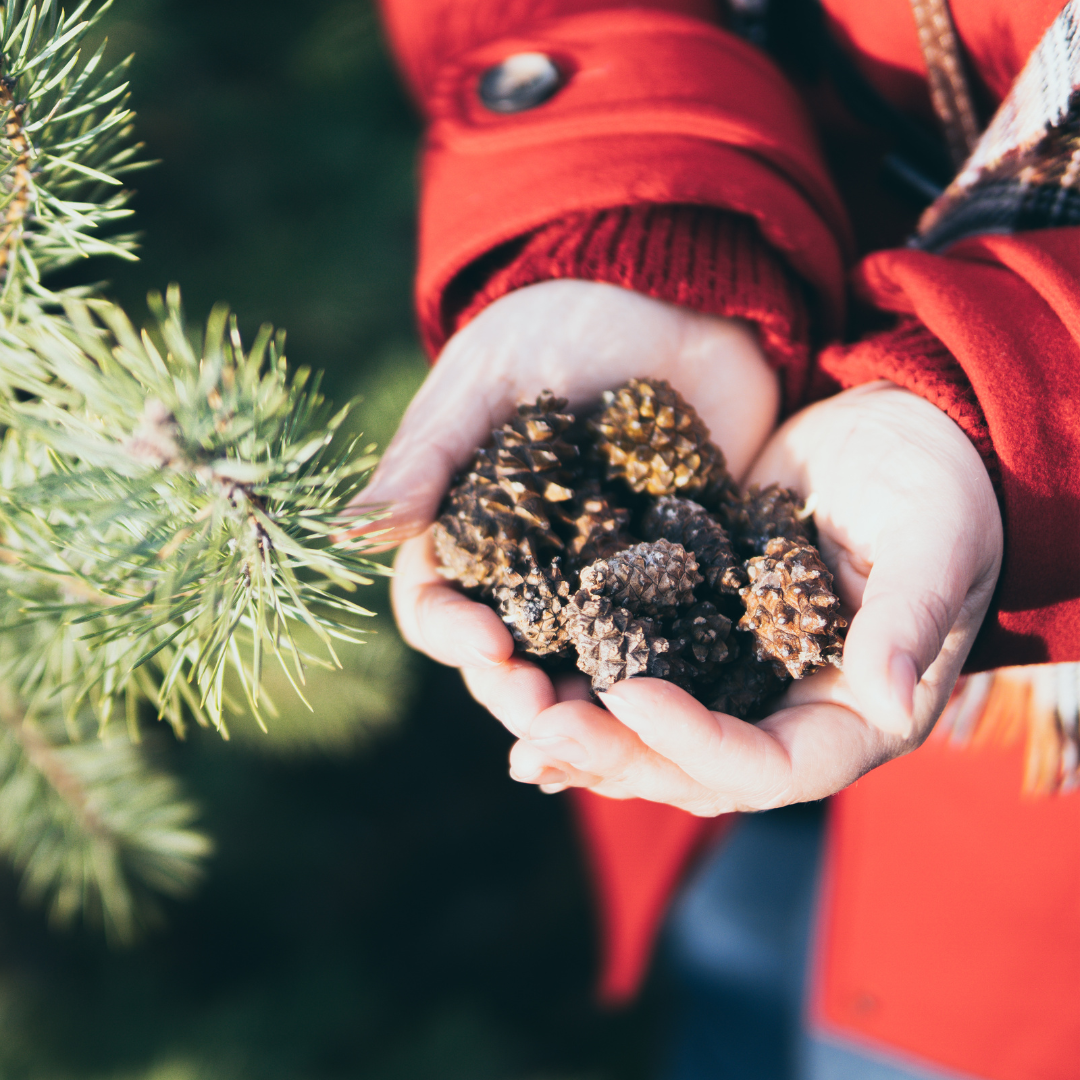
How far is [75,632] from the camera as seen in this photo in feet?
1.97

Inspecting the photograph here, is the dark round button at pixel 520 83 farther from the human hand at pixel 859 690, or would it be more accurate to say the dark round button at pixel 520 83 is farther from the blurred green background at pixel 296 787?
A: the human hand at pixel 859 690

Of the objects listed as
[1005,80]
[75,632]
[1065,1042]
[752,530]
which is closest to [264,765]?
[75,632]

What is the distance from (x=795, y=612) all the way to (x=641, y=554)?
0.13 m

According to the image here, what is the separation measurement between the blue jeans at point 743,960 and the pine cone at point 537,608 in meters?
1.28

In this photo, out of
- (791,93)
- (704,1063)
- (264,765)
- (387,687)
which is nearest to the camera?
(791,93)

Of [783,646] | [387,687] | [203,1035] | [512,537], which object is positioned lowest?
[203,1035]

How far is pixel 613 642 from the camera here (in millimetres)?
563

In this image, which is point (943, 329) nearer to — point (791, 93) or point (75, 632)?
point (791, 93)

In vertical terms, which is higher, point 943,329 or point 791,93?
point 791,93

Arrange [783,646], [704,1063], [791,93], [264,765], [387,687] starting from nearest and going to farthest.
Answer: [783,646] → [791,93] → [387,687] → [264,765] → [704,1063]

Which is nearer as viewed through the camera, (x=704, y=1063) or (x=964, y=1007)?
(x=964, y=1007)

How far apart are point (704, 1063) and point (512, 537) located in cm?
154

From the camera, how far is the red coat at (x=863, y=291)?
→ 619mm

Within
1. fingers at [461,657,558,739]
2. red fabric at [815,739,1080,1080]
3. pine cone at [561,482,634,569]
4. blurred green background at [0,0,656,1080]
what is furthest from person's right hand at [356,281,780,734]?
red fabric at [815,739,1080,1080]
